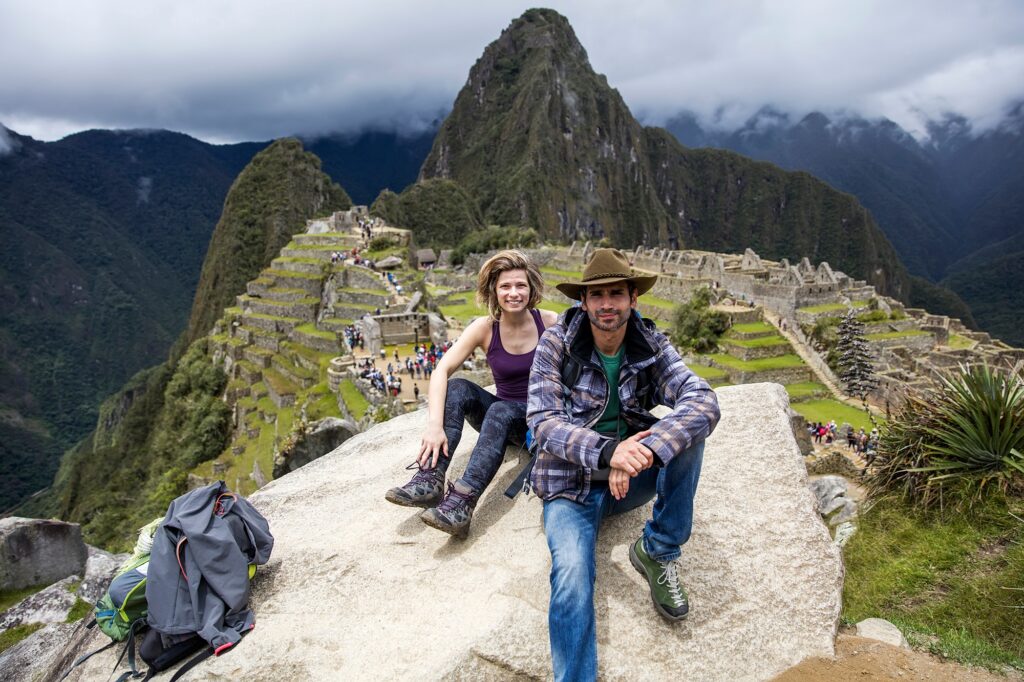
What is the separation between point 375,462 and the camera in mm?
5195

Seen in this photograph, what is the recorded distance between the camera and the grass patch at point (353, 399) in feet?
51.2

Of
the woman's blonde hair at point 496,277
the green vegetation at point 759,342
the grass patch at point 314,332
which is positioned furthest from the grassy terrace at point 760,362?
the woman's blonde hair at point 496,277

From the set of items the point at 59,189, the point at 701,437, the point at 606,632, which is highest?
the point at 59,189

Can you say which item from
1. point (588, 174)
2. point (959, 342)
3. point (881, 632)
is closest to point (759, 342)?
point (959, 342)

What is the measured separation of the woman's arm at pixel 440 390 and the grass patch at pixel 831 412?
20949 millimetres

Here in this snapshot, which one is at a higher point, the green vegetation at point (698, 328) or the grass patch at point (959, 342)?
the green vegetation at point (698, 328)

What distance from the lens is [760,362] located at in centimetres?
2692

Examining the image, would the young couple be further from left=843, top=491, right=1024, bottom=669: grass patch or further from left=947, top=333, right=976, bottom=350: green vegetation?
left=947, top=333, right=976, bottom=350: green vegetation

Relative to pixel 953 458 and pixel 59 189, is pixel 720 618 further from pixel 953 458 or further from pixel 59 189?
pixel 59 189

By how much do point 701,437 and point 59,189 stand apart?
18109 centimetres

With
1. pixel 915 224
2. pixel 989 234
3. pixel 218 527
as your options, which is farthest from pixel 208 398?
pixel 915 224

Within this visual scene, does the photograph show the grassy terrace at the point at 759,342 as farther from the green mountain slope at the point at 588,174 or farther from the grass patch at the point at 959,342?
the green mountain slope at the point at 588,174

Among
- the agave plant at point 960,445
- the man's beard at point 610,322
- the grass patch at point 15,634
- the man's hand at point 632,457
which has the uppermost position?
the man's beard at point 610,322

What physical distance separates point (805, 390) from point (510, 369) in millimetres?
25335
